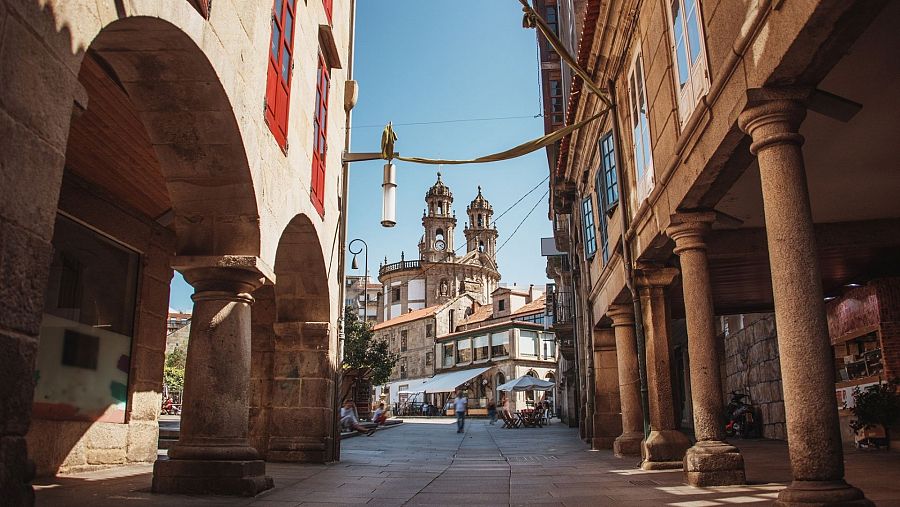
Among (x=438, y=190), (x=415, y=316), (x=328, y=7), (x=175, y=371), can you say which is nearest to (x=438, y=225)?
(x=438, y=190)

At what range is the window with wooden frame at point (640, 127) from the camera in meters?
9.51

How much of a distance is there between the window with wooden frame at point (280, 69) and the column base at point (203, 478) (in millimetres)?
3594

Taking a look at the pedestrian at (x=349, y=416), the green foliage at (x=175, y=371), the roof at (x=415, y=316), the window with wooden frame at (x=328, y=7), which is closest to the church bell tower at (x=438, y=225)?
the roof at (x=415, y=316)

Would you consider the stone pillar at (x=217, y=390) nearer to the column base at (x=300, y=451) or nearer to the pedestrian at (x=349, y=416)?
the column base at (x=300, y=451)

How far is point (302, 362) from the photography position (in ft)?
36.3

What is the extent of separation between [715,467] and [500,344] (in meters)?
46.4

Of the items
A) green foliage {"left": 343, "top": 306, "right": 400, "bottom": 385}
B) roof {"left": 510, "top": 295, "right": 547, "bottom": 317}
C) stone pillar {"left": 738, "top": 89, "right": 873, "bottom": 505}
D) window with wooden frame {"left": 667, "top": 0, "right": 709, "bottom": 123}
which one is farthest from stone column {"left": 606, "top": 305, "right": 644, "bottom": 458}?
roof {"left": 510, "top": 295, "right": 547, "bottom": 317}

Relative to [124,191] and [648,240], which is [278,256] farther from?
[648,240]

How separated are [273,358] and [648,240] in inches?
248

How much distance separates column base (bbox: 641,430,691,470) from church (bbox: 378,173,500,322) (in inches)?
2304

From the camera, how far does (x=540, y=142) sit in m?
10.5

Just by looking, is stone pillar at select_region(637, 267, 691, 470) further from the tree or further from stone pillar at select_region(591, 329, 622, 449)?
the tree

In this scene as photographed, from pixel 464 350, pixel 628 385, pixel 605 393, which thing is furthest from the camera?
pixel 464 350

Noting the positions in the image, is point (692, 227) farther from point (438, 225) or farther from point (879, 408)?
point (438, 225)
